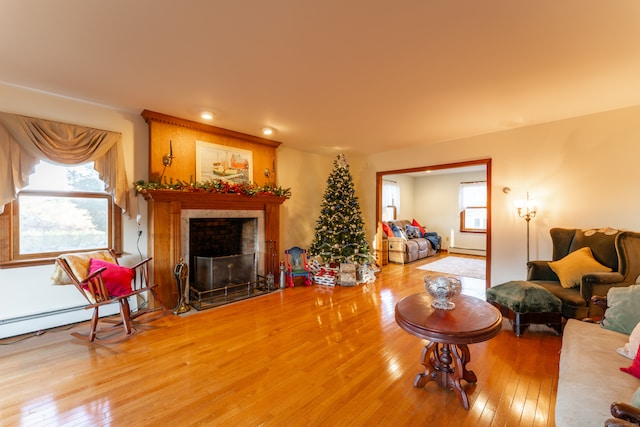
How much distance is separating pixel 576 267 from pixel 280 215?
13.7ft

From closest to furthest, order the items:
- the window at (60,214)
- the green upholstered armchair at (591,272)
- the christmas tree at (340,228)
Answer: the green upholstered armchair at (591,272)
the window at (60,214)
the christmas tree at (340,228)

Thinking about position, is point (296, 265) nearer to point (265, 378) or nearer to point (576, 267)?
point (265, 378)

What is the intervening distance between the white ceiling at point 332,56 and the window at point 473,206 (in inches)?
185

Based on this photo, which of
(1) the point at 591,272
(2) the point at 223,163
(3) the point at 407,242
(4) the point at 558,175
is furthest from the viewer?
(3) the point at 407,242

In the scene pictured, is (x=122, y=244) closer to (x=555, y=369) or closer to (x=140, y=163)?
(x=140, y=163)

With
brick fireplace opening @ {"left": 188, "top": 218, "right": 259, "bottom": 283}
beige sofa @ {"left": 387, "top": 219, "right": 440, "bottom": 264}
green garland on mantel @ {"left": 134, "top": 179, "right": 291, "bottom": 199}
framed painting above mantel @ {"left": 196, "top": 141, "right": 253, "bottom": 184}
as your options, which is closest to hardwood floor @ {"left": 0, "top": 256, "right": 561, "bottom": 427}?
brick fireplace opening @ {"left": 188, "top": 218, "right": 259, "bottom": 283}

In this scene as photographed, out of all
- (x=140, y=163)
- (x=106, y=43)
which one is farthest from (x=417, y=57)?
(x=140, y=163)

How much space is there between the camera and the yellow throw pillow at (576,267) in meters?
2.82

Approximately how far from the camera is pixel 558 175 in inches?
144

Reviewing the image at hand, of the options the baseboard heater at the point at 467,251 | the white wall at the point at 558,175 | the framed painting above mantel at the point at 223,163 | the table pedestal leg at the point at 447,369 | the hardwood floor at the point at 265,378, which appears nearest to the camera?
the hardwood floor at the point at 265,378

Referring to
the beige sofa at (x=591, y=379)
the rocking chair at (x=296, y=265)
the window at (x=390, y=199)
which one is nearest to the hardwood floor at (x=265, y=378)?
the beige sofa at (x=591, y=379)

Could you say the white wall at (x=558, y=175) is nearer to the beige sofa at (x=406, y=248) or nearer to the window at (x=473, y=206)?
the beige sofa at (x=406, y=248)

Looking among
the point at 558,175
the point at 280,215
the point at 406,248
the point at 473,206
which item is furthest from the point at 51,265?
the point at 473,206

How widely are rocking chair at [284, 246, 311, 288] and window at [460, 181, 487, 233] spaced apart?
18.2 ft
